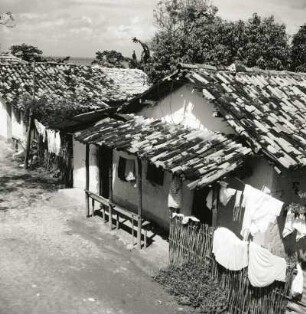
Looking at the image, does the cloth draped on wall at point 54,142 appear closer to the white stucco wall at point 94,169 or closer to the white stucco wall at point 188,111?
the white stucco wall at point 94,169

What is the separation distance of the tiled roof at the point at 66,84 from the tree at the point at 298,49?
30.4 ft

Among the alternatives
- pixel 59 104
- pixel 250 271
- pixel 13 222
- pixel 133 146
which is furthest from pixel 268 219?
pixel 59 104

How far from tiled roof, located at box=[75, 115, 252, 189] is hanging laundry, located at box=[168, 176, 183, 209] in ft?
2.60

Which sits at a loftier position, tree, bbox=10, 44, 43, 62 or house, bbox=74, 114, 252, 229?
tree, bbox=10, 44, 43, 62

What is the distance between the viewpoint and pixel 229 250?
8.12 m

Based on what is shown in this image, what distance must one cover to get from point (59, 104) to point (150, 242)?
39.5ft

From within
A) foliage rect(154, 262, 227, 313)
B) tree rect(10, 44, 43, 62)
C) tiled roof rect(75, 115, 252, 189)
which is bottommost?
foliage rect(154, 262, 227, 313)

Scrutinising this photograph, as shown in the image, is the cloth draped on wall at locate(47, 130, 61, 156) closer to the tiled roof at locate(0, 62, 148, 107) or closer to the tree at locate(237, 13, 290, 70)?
the tiled roof at locate(0, 62, 148, 107)

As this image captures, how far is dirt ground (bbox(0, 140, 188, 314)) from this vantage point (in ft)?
27.6

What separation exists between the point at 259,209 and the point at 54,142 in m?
13.0

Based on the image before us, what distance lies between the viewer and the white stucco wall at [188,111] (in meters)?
10.8

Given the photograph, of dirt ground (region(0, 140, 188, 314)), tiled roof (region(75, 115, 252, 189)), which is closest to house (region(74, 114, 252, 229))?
tiled roof (region(75, 115, 252, 189))

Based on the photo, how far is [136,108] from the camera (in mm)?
13430


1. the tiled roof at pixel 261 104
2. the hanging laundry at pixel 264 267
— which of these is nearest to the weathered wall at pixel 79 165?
the tiled roof at pixel 261 104
